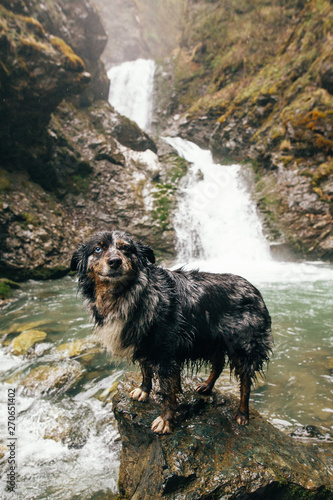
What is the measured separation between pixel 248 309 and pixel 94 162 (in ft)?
52.4

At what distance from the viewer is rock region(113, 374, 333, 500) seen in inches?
83.6

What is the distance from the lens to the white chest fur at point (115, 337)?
2.73 meters

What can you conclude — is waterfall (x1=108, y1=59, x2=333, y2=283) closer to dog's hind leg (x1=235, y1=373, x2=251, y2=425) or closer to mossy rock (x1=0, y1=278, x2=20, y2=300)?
mossy rock (x1=0, y1=278, x2=20, y2=300)

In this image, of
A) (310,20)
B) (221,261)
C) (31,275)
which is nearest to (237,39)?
(310,20)

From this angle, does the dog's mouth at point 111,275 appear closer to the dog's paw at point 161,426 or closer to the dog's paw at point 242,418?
the dog's paw at point 161,426

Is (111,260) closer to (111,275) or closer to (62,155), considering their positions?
(111,275)

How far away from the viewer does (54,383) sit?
14.7 feet

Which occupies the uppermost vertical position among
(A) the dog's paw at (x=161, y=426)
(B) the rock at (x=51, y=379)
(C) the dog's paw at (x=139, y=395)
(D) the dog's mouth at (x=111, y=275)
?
(D) the dog's mouth at (x=111, y=275)

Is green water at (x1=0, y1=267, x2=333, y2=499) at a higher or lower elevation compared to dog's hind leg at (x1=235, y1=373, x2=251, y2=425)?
lower

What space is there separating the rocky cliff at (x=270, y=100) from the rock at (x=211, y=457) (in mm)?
12533

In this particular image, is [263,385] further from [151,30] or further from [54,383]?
[151,30]

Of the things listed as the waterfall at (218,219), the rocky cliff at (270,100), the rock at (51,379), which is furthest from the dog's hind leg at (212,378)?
the rocky cliff at (270,100)

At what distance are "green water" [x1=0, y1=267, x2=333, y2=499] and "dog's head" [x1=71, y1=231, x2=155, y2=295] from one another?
5.49ft

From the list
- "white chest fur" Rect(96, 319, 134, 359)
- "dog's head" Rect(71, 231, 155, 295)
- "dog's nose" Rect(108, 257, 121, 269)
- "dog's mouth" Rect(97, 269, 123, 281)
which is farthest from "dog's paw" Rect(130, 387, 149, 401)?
"dog's nose" Rect(108, 257, 121, 269)
